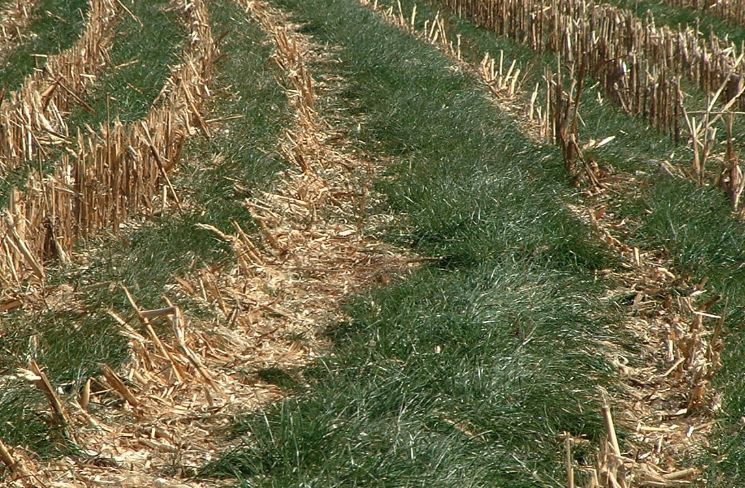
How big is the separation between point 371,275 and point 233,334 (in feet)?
3.28

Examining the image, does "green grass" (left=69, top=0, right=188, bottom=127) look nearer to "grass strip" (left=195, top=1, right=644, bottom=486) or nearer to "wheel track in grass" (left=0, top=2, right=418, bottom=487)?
"wheel track in grass" (left=0, top=2, right=418, bottom=487)

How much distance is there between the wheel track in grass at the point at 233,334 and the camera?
11.0ft

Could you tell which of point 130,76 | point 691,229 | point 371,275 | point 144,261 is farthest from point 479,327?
point 130,76

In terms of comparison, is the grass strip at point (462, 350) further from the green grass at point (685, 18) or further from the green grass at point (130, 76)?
the green grass at point (685, 18)

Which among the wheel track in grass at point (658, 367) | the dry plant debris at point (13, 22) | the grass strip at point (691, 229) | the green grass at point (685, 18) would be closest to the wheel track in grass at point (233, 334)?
the wheel track in grass at point (658, 367)

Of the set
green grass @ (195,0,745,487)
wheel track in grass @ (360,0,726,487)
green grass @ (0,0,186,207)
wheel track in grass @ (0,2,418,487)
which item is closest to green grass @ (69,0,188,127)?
green grass @ (0,0,186,207)

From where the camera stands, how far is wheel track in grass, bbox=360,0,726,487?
3342 mm

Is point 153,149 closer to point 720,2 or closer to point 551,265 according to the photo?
point 551,265

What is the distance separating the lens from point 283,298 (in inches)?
189

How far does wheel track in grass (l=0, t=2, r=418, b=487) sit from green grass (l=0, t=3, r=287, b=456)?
80 millimetres

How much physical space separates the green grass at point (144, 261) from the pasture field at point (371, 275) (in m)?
0.02

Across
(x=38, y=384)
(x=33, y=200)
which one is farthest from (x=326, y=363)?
(x=33, y=200)

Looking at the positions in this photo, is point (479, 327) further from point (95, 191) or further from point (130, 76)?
point (130, 76)

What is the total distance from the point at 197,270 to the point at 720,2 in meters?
10.00
